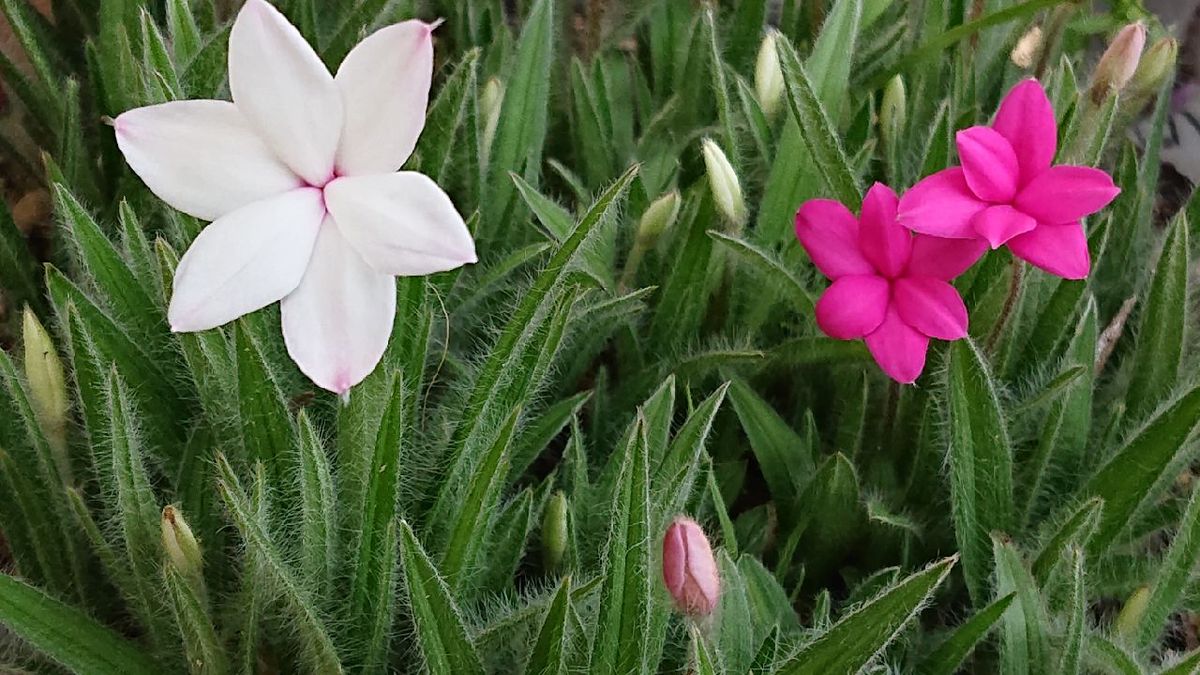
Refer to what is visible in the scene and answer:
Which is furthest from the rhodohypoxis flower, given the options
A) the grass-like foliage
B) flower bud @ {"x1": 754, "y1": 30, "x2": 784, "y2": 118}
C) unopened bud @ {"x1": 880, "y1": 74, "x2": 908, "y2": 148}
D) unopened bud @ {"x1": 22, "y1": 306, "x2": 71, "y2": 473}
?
unopened bud @ {"x1": 880, "y1": 74, "x2": 908, "y2": 148}

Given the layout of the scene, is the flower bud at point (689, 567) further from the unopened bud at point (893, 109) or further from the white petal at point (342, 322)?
the unopened bud at point (893, 109)

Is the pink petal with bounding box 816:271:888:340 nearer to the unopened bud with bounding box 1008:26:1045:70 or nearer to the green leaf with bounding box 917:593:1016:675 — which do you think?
the green leaf with bounding box 917:593:1016:675

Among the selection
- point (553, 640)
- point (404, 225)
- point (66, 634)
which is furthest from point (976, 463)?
point (66, 634)

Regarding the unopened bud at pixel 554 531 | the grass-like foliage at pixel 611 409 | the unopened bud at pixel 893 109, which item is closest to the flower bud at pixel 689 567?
the grass-like foliage at pixel 611 409

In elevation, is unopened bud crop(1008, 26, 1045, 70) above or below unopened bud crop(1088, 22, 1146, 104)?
below

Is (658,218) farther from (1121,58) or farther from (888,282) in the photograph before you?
(1121,58)

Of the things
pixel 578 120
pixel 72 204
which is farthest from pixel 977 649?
pixel 72 204
